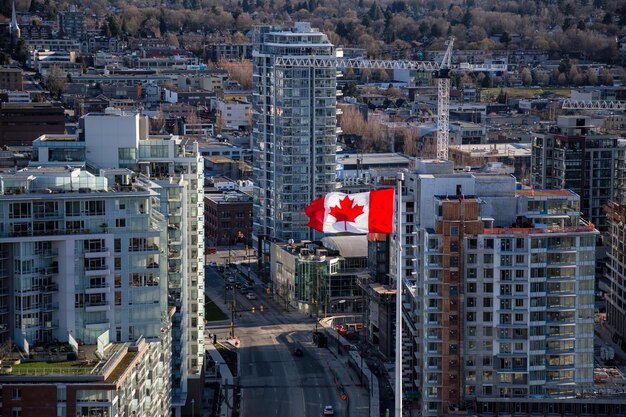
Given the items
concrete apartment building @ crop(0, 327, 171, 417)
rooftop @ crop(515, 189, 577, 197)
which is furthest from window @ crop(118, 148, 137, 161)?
rooftop @ crop(515, 189, 577, 197)

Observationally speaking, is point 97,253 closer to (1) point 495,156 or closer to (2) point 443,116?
(1) point 495,156

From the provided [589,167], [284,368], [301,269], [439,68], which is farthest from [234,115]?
[284,368]

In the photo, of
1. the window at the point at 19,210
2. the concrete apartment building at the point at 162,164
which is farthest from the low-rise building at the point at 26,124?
the window at the point at 19,210

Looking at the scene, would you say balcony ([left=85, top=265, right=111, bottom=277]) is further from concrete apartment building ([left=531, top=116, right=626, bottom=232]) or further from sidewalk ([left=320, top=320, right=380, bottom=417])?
concrete apartment building ([left=531, top=116, right=626, bottom=232])

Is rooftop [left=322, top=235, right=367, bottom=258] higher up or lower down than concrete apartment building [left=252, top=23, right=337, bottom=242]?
lower down

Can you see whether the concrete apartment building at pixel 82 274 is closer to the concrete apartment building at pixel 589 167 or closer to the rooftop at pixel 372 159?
the concrete apartment building at pixel 589 167

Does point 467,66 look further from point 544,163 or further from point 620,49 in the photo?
point 544,163
